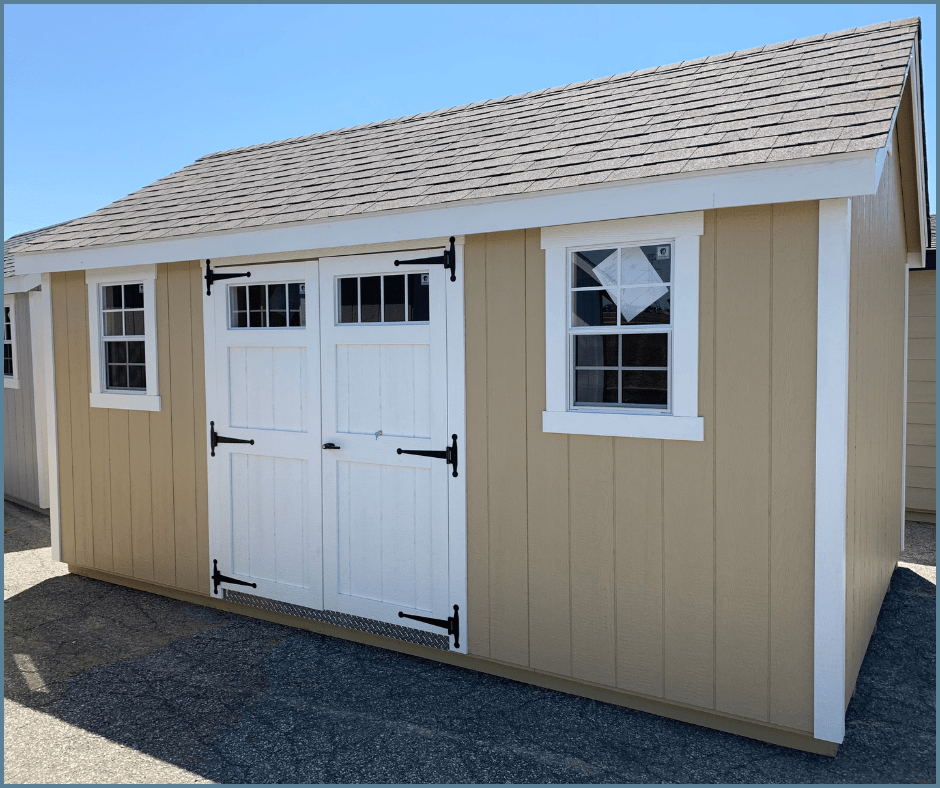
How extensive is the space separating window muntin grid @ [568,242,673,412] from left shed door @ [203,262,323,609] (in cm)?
174

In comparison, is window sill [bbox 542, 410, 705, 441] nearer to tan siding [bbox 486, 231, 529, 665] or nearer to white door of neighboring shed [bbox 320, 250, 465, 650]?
tan siding [bbox 486, 231, 529, 665]

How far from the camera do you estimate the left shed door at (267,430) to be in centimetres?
445

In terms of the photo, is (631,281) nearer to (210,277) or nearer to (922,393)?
(210,277)

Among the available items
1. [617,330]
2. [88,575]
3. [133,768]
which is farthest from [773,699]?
[88,575]

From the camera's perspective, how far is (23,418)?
8.16 m

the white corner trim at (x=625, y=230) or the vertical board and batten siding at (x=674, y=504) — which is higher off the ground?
the white corner trim at (x=625, y=230)

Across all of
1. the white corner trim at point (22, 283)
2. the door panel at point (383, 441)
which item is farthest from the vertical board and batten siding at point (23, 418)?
the door panel at point (383, 441)

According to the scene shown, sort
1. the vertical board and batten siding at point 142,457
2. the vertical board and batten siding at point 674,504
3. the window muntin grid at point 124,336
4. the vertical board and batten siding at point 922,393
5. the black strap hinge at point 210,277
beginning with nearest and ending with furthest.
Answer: the vertical board and batten siding at point 674,504
the black strap hinge at point 210,277
the vertical board and batten siding at point 142,457
the window muntin grid at point 124,336
the vertical board and batten siding at point 922,393

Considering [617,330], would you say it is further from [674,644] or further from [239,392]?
[239,392]

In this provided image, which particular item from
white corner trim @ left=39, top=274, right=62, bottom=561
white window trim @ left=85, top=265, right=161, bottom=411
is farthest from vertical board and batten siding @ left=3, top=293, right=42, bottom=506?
white window trim @ left=85, top=265, right=161, bottom=411

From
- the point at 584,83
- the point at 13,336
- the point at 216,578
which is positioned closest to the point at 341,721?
the point at 216,578

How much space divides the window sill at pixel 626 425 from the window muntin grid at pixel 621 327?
0.25ft

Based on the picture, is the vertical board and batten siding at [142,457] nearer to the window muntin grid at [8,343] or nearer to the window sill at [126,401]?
the window sill at [126,401]

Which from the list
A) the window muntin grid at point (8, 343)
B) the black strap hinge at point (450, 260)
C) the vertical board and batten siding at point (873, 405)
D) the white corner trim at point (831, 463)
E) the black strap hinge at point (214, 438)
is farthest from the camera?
the window muntin grid at point (8, 343)
